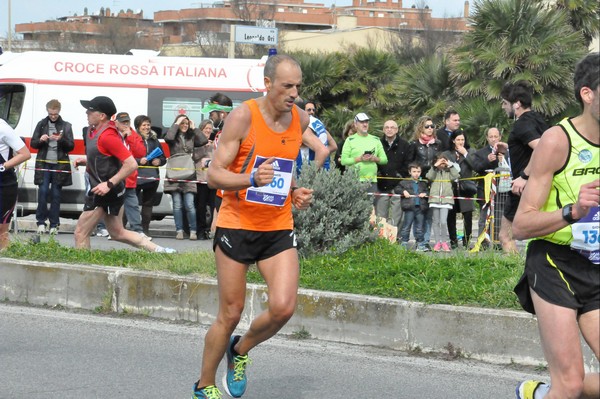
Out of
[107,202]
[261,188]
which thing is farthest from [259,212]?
[107,202]

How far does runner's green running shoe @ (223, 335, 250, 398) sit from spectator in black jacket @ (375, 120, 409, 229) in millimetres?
8423

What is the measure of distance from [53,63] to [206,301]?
33.0ft

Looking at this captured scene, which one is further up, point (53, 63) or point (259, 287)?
point (53, 63)

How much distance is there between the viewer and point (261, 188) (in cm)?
592

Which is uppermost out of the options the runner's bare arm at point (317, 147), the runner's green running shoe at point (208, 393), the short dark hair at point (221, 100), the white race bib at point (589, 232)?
the short dark hair at point (221, 100)

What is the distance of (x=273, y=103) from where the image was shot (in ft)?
19.4

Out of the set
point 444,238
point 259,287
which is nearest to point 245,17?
point 444,238

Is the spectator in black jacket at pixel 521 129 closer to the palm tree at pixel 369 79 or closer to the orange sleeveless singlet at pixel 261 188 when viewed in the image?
the orange sleeveless singlet at pixel 261 188

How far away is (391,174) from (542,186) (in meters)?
9.80

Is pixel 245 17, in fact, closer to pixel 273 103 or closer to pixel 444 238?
pixel 444 238

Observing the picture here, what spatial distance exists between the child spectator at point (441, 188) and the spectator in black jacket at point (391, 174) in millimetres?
555

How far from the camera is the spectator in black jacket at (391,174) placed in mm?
14523

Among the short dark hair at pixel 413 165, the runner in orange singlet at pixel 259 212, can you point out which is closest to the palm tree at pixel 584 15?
the short dark hair at pixel 413 165

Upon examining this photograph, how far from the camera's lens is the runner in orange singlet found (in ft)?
19.3
